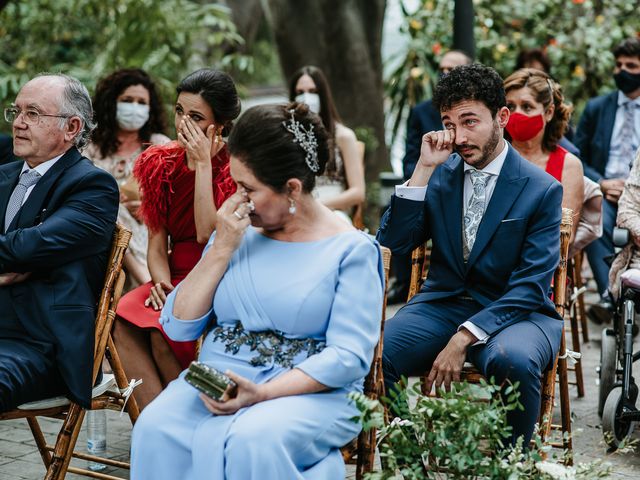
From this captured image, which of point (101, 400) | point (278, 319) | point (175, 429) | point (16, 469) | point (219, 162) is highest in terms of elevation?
point (219, 162)

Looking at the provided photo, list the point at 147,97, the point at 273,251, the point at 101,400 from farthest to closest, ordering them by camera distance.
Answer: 1. the point at 147,97
2. the point at 101,400
3. the point at 273,251

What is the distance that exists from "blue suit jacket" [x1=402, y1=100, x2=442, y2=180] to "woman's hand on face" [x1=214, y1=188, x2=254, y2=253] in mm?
4540

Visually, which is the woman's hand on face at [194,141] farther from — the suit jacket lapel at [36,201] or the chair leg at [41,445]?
the chair leg at [41,445]

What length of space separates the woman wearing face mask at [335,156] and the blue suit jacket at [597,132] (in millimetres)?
1924

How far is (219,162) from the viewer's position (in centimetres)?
492

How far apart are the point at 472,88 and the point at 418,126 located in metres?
3.76

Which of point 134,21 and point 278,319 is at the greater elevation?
point 134,21

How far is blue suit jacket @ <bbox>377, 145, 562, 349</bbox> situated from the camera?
4258mm

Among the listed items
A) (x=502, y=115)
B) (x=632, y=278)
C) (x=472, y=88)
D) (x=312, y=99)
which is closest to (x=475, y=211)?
(x=502, y=115)

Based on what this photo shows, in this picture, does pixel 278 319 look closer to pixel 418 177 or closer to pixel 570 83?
pixel 418 177

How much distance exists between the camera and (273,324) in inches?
140

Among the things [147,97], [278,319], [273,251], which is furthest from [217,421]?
[147,97]

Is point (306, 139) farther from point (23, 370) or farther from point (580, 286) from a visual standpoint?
point (580, 286)

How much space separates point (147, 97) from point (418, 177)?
2.78m
